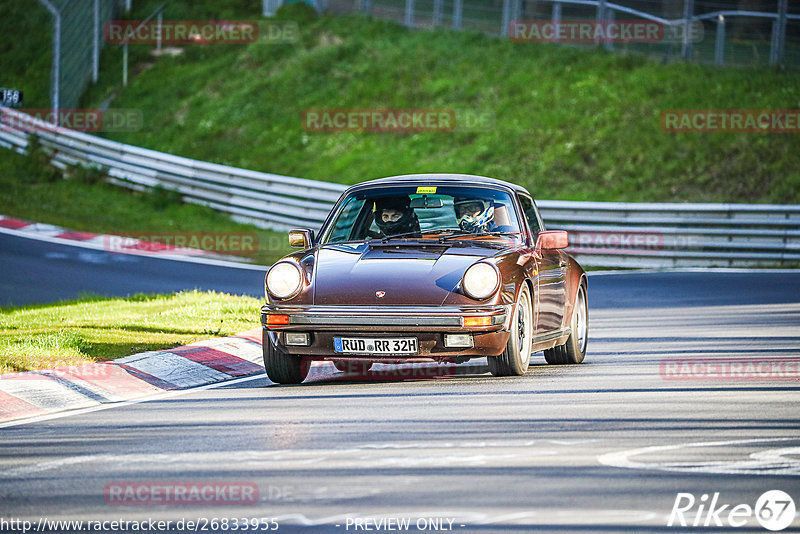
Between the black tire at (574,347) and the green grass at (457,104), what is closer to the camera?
the black tire at (574,347)

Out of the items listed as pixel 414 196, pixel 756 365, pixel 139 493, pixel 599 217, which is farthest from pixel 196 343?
pixel 599 217

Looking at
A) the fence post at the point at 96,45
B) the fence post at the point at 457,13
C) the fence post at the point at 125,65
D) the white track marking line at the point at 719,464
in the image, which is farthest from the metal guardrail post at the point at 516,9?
the white track marking line at the point at 719,464

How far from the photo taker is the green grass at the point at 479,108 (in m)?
25.9

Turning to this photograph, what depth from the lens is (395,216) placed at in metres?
10.3


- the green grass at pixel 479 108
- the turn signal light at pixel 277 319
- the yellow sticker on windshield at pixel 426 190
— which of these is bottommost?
the turn signal light at pixel 277 319

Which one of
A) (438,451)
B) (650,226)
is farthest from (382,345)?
(650,226)

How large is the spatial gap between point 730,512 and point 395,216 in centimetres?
535

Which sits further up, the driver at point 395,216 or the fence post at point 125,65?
the fence post at point 125,65

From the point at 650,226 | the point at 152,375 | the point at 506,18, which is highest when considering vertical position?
the point at 506,18

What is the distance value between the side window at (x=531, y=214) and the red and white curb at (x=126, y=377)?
252 centimetres

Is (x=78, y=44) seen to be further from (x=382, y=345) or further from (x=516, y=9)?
(x=382, y=345)

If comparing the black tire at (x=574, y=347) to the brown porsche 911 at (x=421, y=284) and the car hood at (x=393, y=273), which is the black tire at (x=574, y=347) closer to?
the brown porsche 911 at (x=421, y=284)

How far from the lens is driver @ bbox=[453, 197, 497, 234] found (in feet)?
33.7

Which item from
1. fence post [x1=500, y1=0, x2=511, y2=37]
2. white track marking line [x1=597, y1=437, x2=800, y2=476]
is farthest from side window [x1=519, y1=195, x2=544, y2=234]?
fence post [x1=500, y1=0, x2=511, y2=37]
